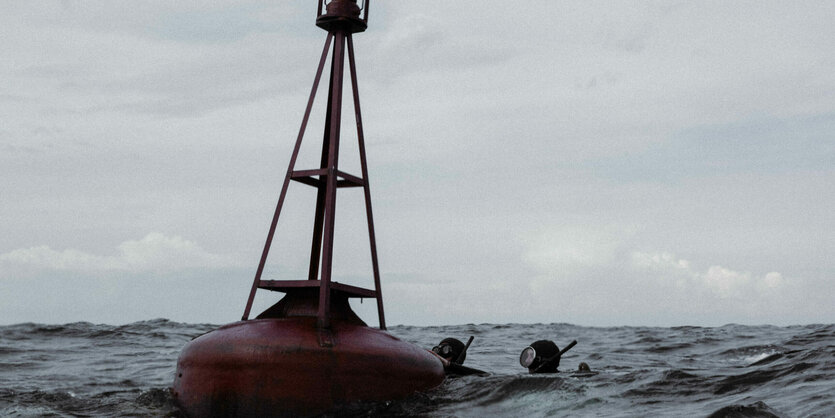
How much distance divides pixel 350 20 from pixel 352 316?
4.53 m

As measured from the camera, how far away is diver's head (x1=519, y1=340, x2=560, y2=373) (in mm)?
15328

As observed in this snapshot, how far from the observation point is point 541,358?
1536 centimetres

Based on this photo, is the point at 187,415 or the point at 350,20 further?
the point at 350,20

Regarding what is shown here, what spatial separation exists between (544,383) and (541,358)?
1.12 m

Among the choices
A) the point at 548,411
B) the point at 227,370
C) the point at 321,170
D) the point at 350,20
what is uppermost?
the point at 350,20

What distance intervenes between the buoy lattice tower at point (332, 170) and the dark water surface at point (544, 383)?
2178 millimetres

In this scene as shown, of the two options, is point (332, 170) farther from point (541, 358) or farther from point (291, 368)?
point (541, 358)

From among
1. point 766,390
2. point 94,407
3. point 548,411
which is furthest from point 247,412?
point 766,390

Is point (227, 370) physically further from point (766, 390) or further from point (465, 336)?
point (465, 336)

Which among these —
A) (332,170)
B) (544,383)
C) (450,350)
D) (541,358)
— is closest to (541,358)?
(541,358)

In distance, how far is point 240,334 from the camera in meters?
11.4

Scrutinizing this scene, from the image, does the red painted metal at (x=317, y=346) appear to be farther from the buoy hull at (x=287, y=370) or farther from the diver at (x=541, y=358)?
the diver at (x=541, y=358)

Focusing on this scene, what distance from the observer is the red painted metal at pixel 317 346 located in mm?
10922

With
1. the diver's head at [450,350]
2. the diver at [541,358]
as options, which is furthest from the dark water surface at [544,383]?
the diver's head at [450,350]
